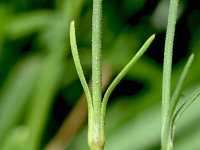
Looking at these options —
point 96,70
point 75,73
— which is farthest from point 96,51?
point 75,73

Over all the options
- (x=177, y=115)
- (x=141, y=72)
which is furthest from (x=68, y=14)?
(x=177, y=115)

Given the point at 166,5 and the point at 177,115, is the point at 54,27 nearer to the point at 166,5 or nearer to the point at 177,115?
the point at 166,5

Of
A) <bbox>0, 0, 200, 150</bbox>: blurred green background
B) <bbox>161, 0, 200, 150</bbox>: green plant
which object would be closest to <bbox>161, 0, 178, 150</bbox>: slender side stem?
<bbox>161, 0, 200, 150</bbox>: green plant

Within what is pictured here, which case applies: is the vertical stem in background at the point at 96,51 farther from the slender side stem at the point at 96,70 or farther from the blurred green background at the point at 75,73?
the blurred green background at the point at 75,73

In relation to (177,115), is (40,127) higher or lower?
lower

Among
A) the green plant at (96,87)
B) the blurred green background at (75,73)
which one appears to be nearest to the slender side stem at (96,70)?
the green plant at (96,87)

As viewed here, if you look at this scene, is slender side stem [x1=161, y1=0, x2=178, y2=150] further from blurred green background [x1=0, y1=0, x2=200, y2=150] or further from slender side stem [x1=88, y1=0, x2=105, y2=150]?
blurred green background [x1=0, y1=0, x2=200, y2=150]

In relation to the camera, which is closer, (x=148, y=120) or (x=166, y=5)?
(x=148, y=120)

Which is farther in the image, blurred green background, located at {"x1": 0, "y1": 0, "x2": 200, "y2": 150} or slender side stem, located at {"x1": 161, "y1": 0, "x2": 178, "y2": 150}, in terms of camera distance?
blurred green background, located at {"x1": 0, "y1": 0, "x2": 200, "y2": 150}
